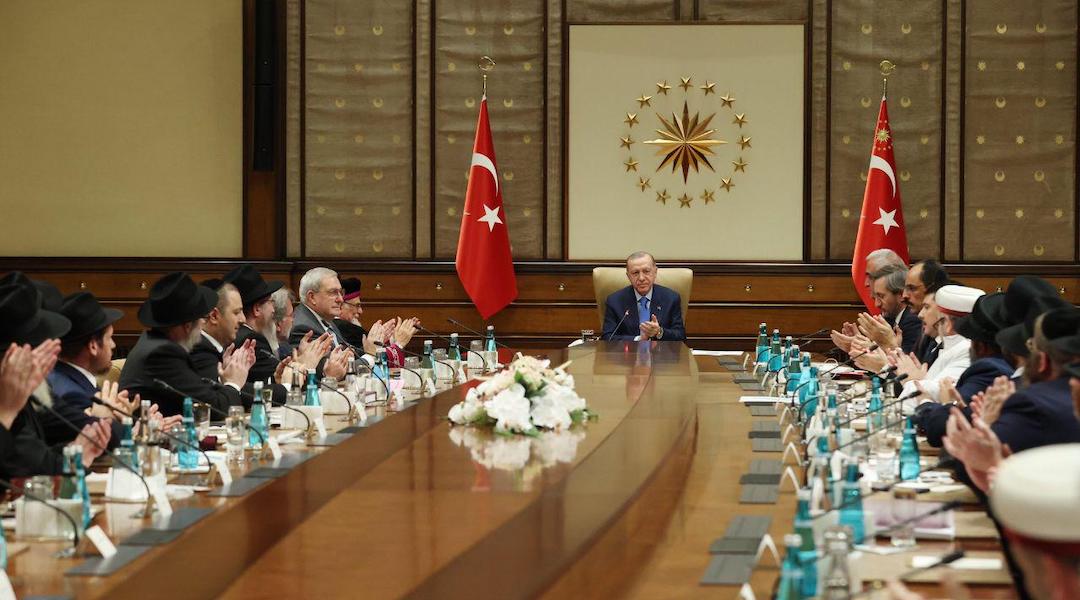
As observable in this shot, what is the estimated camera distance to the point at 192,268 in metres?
10.1

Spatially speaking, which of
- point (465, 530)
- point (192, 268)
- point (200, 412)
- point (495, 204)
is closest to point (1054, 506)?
point (465, 530)

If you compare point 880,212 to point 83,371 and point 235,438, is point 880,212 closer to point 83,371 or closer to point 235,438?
point 83,371

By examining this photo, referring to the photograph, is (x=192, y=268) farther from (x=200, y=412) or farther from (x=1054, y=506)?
(x=1054, y=506)

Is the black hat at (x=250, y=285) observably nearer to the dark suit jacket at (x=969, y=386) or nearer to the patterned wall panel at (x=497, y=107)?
the dark suit jacket at (x=969, y=386)

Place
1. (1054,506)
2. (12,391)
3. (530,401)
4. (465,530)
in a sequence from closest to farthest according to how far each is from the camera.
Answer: (1054,506), (465,530), (12,391), (530,401)

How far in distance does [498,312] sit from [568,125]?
1468mm

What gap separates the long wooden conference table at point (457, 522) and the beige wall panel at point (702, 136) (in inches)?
217

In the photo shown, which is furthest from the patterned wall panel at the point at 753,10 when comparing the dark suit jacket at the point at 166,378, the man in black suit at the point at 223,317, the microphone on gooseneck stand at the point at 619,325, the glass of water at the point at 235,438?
the glass of water at the point at 235,438

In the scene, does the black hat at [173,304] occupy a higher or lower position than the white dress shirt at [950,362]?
higher

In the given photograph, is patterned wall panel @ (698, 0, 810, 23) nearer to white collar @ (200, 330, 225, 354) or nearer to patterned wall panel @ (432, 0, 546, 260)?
patterned wall panel @ (432, 0, 546, 260)

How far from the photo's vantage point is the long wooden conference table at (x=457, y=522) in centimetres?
264

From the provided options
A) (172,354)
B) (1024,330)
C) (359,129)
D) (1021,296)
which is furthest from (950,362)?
(359,129)

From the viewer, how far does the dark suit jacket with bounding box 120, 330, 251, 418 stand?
5402 mm

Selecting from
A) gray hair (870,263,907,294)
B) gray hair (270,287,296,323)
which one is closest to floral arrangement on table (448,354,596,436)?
gray hair (270,287,296,323)
